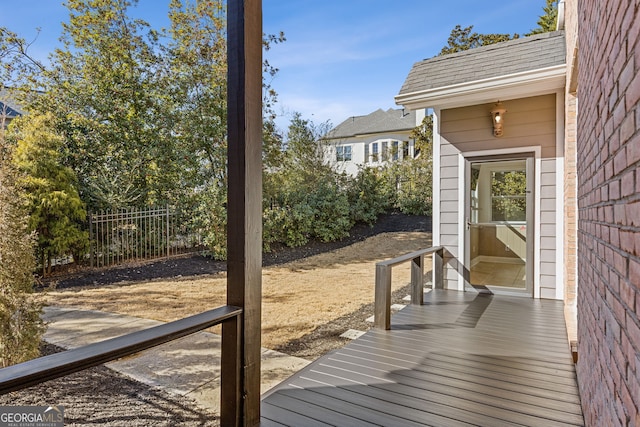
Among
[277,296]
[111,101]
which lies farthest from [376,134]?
[277,296]

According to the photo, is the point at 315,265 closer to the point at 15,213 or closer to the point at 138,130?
the point at 138,130

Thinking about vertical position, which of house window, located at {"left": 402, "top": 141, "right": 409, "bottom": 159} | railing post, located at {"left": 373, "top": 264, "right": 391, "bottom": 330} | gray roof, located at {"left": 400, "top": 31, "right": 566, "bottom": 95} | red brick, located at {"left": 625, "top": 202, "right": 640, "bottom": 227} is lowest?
railing post, located at {"left": 373, "top": 264, "right": 391, "bottom": 330}

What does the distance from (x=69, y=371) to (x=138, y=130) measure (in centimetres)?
867

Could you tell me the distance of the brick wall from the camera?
31.4 inches

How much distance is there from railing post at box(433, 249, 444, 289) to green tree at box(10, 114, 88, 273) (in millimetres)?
6103

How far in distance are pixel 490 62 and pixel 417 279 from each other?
267cm

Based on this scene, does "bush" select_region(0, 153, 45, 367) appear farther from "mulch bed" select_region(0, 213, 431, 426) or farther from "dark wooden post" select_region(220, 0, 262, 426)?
"dark wooden post" select_region(220, 0, 262, 426)

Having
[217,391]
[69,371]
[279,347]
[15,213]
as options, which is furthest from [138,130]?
[69,371]

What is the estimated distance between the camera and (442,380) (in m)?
2.53

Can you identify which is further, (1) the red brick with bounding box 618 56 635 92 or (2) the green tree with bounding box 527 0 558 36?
(2) the green tree with bounding box 527 0 558 36

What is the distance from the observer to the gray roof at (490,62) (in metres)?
3.96

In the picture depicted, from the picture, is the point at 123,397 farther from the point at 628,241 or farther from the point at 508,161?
the point at 508,161

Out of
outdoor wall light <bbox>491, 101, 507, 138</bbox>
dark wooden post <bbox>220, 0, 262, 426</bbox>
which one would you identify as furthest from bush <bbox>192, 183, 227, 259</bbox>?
dark wooden post <bbox>220, 0, 262, 426</bbox>

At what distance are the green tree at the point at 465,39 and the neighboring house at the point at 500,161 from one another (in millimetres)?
10681
